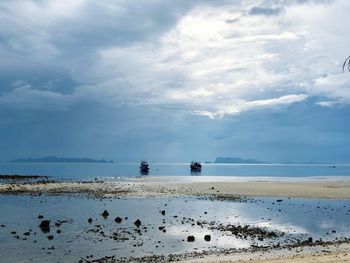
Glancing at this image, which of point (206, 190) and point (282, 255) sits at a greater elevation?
point (206, 190)

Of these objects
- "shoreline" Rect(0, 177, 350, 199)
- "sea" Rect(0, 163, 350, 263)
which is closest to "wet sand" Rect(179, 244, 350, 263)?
"sea" Rect(0, 163, 350, 263)

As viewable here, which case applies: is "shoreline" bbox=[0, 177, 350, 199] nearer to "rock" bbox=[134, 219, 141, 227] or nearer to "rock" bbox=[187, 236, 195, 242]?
"rock" bbox=[134, 219, 141, 227]

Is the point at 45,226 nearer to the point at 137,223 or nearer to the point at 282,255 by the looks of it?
the point at 137,223

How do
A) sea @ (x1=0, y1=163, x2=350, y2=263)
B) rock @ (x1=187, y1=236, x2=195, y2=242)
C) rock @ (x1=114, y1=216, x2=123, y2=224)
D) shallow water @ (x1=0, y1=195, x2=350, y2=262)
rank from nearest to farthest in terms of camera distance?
sea @ (x1=0, y1=163, x2=350, y2=263) < shallow water @ (x1=0, y1=195, x2=350, y2=262) < rock @ (x1=187, y1=236, x2=195, y2=242) < rock @ (x1=114, y1=216, x2=123, y2=224)

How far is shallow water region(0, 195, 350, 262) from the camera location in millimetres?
26812

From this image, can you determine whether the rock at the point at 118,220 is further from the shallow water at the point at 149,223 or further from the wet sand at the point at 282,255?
the wet sand at the point at 282,255

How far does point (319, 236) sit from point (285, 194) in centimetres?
3335

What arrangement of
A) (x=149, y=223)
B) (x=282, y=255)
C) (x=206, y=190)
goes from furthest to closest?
(x=206, y=190) < (x=149, y=223) < (x=282, y=255)

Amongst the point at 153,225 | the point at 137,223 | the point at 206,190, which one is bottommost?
the point at 153,225

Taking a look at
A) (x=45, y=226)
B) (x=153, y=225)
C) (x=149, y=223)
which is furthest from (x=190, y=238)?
(x=45, y=226)

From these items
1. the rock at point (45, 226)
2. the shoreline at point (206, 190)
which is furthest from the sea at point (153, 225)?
the shoreline at point (206, 190)

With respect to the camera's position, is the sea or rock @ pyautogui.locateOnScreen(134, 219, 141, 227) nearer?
the sea

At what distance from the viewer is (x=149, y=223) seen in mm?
36969

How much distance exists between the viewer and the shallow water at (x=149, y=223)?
88.0 feet
